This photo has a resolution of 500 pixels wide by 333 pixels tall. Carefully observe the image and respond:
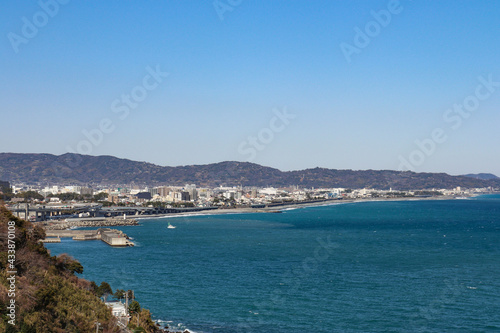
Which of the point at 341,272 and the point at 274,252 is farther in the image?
the point at 274,252

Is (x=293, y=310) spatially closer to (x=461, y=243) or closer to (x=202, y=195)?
(x=461, y=243)

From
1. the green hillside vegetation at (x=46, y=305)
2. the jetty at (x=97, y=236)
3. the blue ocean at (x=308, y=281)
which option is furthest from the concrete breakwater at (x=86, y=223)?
the green hillside vegetation at (x=46, y=305)

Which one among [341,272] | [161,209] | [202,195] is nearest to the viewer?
[341,272]

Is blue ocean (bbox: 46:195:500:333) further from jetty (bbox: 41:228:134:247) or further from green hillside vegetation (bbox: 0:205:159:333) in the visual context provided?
green hillside vegetation (bbox: 0:205:159:333)

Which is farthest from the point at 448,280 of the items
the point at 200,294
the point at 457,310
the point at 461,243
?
the point at 461,243

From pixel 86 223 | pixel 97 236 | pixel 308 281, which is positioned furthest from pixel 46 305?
pixel 86 223

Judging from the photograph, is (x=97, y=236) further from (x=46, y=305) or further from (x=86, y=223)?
(x=46, y=305)
